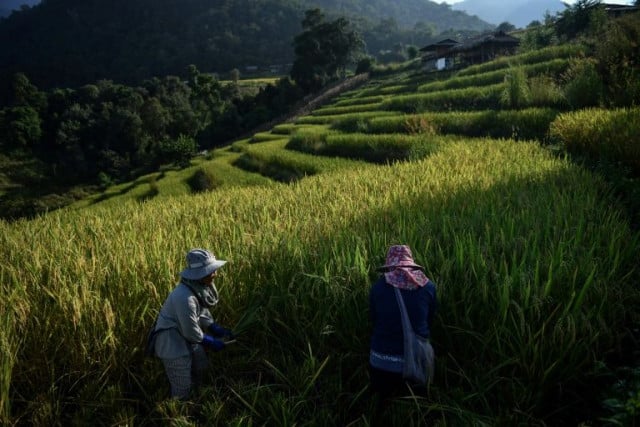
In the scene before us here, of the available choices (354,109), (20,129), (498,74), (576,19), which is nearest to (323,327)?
(498,74)

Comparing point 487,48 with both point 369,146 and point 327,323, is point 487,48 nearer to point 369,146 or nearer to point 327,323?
point 369,146

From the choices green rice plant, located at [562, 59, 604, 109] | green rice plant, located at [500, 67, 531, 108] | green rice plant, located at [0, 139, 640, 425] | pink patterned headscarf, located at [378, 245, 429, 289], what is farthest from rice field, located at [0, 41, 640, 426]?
green rice plant, located at [500, 67, 531, 108]

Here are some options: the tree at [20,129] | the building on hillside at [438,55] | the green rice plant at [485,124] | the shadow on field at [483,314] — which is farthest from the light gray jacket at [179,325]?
the tree at [20,129]

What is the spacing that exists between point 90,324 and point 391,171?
6.14 m

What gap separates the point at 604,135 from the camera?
6.96 meters

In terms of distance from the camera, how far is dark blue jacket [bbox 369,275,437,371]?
228 centimetres

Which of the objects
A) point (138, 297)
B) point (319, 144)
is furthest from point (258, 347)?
point (319, 144)

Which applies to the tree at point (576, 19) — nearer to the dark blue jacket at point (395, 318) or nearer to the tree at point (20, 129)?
the dark blue jacket at point (395, 318)

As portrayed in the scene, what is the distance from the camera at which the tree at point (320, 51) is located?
48781 millimetres

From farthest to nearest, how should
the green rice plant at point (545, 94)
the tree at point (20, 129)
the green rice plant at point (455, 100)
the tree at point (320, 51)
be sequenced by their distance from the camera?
the tree at point (20, 129), the tree at point (320, 51), the green rice plant at point (455, 100), the green rice plant at point (545, 94)

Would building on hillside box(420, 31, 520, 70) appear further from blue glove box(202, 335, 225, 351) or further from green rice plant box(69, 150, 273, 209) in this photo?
blue glove box(202, 335, 225, 351)

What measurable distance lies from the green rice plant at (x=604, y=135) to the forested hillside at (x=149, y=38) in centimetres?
9149

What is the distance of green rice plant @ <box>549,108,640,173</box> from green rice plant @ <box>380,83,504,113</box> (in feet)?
25.3

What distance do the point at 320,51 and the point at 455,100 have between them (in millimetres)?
36916
